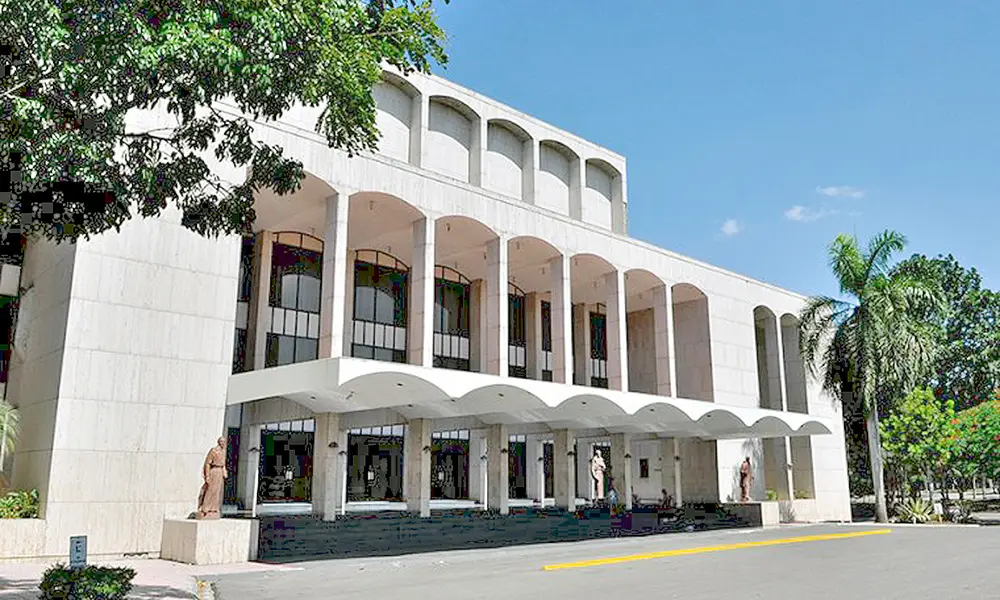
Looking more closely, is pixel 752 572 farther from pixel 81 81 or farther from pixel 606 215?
pixel 606 215

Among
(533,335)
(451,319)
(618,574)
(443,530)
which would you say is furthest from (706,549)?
(533,335)

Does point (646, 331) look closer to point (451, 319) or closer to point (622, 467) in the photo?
point (622, 467)

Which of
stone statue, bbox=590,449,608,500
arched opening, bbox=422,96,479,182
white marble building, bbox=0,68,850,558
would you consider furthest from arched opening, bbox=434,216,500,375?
stone statue, bbox=590,449,608,500

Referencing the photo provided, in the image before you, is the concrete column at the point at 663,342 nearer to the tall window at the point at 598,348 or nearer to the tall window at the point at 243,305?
the tall window at the point at 598,348

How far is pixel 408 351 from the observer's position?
2902 cm

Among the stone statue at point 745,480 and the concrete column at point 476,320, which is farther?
the concrete column at point 476,320

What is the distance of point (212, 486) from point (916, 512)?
3014cm

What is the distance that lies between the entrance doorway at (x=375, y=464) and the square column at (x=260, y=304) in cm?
733

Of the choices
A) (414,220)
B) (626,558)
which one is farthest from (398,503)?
(626,558)

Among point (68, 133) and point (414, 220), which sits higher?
point (414, 220)

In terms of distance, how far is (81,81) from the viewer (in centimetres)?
997

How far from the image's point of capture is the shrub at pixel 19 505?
1788 centimetres

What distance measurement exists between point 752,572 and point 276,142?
16.5 metres

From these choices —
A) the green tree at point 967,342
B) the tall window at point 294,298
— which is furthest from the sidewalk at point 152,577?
the green tree at point 967,342
